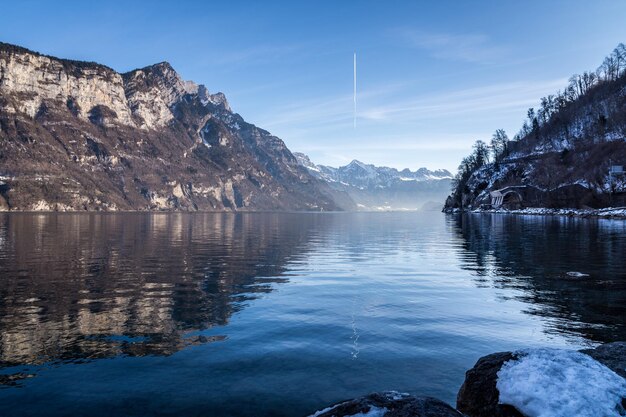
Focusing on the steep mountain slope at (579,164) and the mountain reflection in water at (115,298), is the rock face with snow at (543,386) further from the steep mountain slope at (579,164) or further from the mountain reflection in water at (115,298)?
the steep mountain slope at (579,164)

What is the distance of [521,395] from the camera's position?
7402 mm

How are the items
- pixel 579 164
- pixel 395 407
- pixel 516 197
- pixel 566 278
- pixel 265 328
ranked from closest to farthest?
pixel 395 407 → pixel 265 328 → pixel 566 278 → pixel 579 164 → pixel 516 197

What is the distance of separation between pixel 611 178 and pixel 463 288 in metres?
135

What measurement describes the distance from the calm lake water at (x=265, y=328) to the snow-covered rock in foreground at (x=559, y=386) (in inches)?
127

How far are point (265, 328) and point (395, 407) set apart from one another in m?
11.3

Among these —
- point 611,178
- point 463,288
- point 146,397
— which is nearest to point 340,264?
point 463,288

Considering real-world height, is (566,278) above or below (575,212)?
below

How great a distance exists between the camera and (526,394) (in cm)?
733

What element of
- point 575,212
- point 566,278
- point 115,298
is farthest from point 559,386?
point 575,212

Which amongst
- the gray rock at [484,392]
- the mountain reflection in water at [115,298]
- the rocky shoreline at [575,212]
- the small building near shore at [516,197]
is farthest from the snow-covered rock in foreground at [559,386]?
the small building near shore at [516,197]

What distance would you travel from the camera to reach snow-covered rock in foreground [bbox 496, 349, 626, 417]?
6.78 m

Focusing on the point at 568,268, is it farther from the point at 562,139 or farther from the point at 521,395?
the point at 562,139

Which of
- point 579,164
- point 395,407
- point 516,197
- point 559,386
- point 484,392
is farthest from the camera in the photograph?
point 516,197

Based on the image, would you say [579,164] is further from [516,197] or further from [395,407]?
[395,407]
